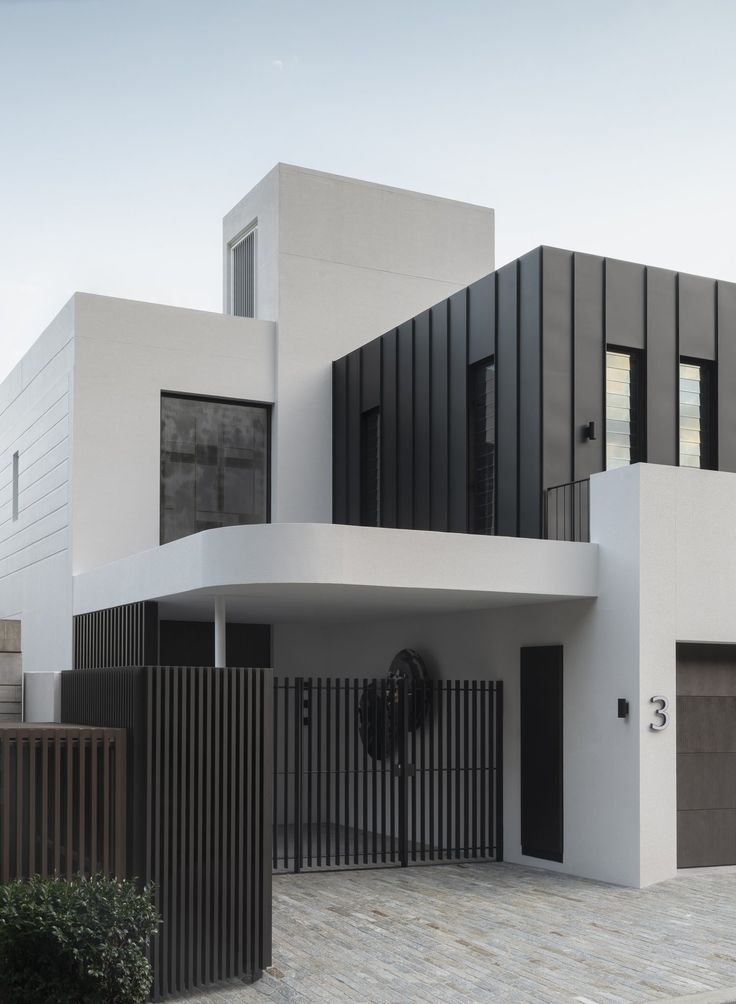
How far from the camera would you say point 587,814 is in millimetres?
12625

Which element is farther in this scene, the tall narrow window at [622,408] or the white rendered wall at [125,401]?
the white rendered wall at [125,401]

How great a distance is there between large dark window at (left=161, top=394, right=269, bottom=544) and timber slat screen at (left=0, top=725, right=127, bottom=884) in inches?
377

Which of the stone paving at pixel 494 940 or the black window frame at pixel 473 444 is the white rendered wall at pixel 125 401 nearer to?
the black window frame at pixel 473 444

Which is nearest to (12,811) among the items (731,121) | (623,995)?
(623,995)

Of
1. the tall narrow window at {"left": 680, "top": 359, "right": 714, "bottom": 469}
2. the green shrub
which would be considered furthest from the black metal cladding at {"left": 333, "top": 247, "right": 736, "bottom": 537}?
the green shrub

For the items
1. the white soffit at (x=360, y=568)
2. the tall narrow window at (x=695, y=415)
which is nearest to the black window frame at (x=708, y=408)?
the tall narrow window at (x=695, y=415)

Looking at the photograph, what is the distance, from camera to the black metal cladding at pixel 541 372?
13680 mm

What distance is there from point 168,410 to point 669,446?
7730 millimetres

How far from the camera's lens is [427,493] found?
52.5ft

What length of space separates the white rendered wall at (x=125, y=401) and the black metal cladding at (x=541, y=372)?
3.42 meters

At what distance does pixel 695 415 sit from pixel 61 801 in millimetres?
10168

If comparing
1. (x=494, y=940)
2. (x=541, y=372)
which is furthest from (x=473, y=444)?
(x=494, y=940)

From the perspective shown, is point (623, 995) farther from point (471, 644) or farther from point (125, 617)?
point (125, 617)

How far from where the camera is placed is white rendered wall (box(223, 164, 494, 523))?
61.3 ft
